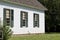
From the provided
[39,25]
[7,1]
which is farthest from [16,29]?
[39,25]

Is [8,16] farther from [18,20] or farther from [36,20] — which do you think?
[36,20]

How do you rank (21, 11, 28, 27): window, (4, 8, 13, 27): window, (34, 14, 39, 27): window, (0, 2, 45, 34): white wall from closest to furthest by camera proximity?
(4, 8, 13, 27): window
(0, 2, 45, 34): white wall
(21, 11, 28, 27): window
(34, 14, 39, 27): window

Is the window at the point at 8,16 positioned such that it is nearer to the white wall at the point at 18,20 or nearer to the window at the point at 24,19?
the white wall at the point at 18,20

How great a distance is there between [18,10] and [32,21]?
368 centimetres

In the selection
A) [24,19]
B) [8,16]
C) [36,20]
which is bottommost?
[36,20]

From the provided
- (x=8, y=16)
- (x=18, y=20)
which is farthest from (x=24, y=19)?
(x=8, y=16)

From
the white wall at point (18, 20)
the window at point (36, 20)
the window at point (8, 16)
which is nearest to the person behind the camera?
the window at point (8, 16)

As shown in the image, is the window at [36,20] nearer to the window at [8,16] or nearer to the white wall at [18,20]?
the white wall at [18,20]

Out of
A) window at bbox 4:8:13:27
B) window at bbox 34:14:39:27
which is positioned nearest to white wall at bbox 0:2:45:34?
window at bbox 4:8:13:27

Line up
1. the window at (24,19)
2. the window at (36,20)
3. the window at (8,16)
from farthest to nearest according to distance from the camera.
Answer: the window at (36,20)
the window at (24,19)
the window at (8,16)

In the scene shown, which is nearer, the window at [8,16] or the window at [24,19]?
the window at [8,16]

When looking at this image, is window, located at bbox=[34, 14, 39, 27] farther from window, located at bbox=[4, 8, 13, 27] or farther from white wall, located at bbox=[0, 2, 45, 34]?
window, located at bbox=[4, 8, 13, 27]

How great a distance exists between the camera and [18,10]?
88.4 ft

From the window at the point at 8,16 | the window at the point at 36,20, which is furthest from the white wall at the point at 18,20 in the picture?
the window at the point at 36,20
